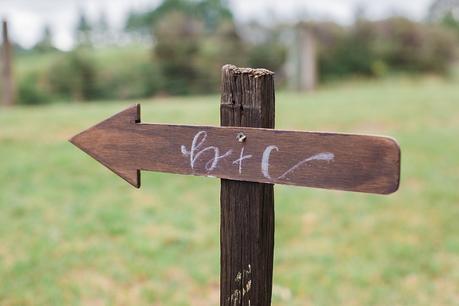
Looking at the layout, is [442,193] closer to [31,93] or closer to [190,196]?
[190,196]

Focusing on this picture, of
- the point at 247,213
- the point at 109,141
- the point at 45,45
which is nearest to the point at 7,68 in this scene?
the point at 45,45

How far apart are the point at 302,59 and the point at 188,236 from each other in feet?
23.1

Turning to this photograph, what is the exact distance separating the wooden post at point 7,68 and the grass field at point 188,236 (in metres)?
2.55

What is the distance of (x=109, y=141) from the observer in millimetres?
1908

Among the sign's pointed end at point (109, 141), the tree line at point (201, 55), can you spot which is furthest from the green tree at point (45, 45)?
the sign's pointed end at point (109, 141)

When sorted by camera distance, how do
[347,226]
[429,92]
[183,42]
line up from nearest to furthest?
[347,226], [429,92], [183,42]

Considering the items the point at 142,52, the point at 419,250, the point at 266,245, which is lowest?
the point at 419,250

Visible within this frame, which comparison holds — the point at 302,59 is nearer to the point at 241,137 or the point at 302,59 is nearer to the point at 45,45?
the point at 45,45

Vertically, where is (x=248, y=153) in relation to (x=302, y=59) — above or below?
below

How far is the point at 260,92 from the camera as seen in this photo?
1.73 m

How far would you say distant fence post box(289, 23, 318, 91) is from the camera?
1079cm

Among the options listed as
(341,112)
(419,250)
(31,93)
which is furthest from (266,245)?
(31,93)

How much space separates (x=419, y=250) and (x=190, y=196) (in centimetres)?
199

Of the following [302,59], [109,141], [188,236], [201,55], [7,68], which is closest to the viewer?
[109,141]
